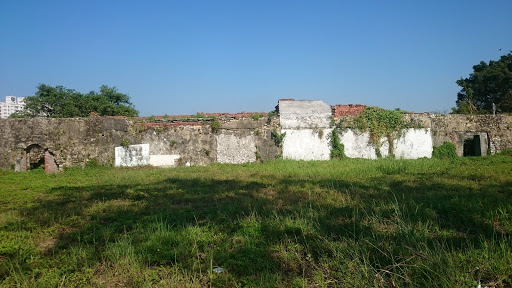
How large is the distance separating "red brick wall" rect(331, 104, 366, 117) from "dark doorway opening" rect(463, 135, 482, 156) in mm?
6440

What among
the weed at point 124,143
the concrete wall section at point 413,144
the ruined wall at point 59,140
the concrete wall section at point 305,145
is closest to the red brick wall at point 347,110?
the concrete wall section at point 305,145

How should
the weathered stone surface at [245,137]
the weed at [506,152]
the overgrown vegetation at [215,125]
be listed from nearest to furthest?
1. the weathered stone surface at [245,137]
2. the overgrown vegetation at [215,125]
3. the weed at [506,152]

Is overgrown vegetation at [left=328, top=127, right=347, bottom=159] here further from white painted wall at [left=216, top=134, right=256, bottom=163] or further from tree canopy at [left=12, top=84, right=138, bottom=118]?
tree canopy at [left=12, top=84, right=138, bottom=118]

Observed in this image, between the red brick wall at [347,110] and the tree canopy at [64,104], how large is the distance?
19.5 metres

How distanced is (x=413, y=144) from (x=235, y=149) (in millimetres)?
8374

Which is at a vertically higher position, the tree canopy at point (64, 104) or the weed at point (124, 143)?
the tree canopy at point (64, 104)

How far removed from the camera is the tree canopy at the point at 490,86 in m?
28.8

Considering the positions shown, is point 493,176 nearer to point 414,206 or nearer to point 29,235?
point 414,206

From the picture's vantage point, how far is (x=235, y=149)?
15.2m

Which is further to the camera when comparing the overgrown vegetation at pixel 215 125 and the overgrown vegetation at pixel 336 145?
the overgrown vegetation at pixel 336 145

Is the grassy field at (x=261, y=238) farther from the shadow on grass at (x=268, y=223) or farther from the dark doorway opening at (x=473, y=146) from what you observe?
the dark doorway opening at (x=473, y=146)

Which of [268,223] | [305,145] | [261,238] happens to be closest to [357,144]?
A: [305,145]

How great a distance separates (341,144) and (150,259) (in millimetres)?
12955

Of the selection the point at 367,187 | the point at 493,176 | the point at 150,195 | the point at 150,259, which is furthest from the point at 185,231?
the point at 493,176
